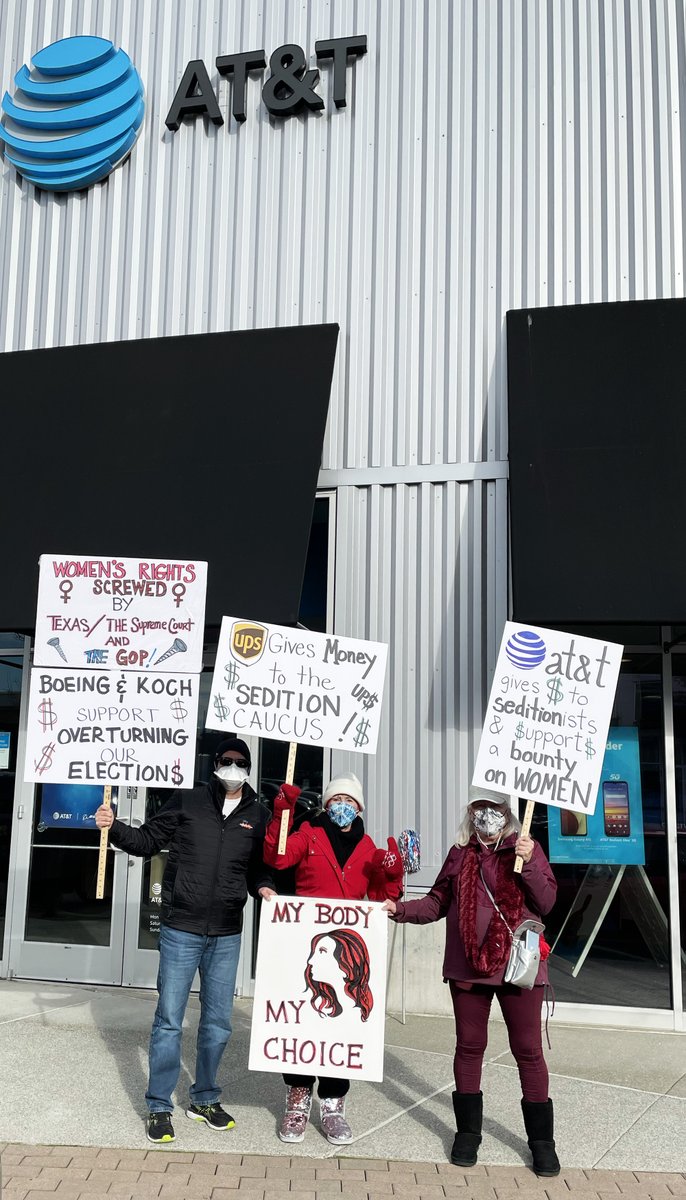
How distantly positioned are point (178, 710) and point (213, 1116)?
6.96 ft

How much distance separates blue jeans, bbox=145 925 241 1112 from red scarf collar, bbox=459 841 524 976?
1.27 metres

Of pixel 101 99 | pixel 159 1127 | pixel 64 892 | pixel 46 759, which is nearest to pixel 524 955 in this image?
pixel 159 1127

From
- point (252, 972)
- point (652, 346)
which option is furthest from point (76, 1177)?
point (652, 346)

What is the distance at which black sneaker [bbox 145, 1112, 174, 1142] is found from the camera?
4980 mm

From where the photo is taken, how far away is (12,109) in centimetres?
1013

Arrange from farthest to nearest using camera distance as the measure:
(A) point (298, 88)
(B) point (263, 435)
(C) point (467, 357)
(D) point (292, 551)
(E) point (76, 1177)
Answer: (A) point (298, 88)
(C) point (467, 357)
(B) point (263, 435)
(D) point (292, 551)
(E) point (76, 1177)

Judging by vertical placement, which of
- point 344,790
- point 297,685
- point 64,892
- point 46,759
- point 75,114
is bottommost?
point 64,892

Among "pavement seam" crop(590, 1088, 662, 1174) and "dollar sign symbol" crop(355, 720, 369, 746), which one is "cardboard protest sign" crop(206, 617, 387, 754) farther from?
"pavement seam" crop(590, 1088, 662, 1174)

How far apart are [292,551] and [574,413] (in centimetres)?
240

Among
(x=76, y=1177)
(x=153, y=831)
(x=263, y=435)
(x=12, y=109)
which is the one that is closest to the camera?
(x=76, y=1177)

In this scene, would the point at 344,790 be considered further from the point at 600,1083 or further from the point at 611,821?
the point at 611,821

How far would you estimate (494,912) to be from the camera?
496cm

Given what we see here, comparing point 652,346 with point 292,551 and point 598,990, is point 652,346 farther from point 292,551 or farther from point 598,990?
point 598,990

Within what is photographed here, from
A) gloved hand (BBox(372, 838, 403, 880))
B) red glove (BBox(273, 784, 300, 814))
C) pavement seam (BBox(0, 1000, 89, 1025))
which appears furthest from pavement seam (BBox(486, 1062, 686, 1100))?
pavement seam (BBox(0, 1000, 89, 1025))
